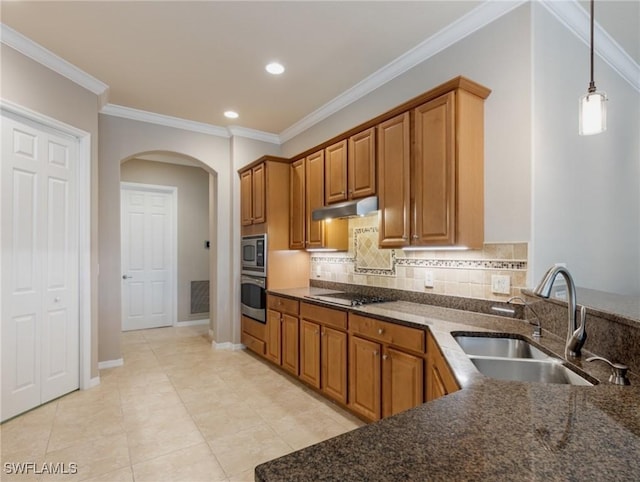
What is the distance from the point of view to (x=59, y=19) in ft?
8.29

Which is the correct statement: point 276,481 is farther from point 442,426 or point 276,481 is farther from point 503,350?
point 503,350

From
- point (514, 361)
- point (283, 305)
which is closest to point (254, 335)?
point (283, 305)

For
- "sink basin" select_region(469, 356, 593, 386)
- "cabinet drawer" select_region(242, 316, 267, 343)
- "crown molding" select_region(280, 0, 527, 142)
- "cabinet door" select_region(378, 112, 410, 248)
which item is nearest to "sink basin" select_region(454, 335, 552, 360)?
"sink basin" select_region(469, 356, 593, 386)

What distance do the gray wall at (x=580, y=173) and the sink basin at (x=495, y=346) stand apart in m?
0.54

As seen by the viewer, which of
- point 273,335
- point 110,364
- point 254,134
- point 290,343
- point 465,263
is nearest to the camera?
point 465,263

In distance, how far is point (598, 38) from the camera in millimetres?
2764

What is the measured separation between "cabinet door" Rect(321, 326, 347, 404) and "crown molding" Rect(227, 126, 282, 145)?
120 inches

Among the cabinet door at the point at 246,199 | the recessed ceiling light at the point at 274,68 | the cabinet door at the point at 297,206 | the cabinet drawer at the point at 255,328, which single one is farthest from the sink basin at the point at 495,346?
the cabinet door at the point at 246,199

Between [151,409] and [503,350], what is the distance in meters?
2.77

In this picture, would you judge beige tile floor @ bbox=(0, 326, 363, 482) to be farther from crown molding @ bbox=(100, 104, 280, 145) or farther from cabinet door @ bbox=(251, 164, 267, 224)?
crown molding @ bbox=(100, 104, 280, 145)

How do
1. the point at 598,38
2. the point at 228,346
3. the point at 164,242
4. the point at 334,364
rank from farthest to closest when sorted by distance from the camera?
the point at 164,242 → the point at 228,346 → the point at 334,364 → the point at 598,38

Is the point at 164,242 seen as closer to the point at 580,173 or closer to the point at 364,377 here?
the point at 364,377

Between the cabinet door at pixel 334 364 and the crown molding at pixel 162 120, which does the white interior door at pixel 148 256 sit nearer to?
the crown molding at pixel 162 120

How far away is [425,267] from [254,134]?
10.4ft
